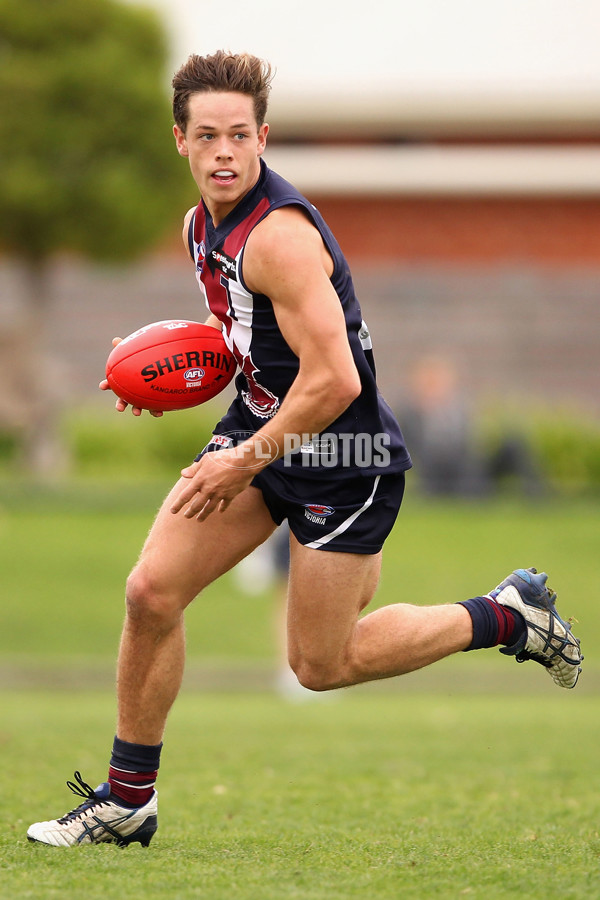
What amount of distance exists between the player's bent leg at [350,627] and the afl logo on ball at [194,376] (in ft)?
2.43

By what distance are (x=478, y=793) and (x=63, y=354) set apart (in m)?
16.6

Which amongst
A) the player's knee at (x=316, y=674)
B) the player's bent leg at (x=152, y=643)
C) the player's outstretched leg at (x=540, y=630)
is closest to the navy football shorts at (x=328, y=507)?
the player's bent leg at (x=152, y=643)

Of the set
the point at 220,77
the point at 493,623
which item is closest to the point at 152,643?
the point at 493,623

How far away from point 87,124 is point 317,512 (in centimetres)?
1390

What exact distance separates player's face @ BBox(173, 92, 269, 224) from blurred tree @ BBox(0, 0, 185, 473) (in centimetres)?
1302

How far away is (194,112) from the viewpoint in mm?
4680

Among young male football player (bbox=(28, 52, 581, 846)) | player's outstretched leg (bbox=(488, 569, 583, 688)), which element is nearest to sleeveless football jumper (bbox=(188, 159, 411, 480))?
young male football player (bbox=(28, 52, 581, 846))

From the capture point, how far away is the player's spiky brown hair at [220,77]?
4.66 meters

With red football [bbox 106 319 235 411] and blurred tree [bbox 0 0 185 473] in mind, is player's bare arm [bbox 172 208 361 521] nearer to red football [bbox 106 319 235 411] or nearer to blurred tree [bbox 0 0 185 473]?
red football [bbox 106 319 235 411]

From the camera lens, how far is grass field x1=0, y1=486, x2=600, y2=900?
4.42 m

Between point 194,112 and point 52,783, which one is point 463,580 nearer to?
point 52,783

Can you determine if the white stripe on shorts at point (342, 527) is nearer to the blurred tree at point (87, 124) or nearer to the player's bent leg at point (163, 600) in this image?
the player's bent leg at point (163, 600)

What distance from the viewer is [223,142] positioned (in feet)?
15.3

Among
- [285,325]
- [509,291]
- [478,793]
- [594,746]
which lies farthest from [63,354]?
[285,325]
